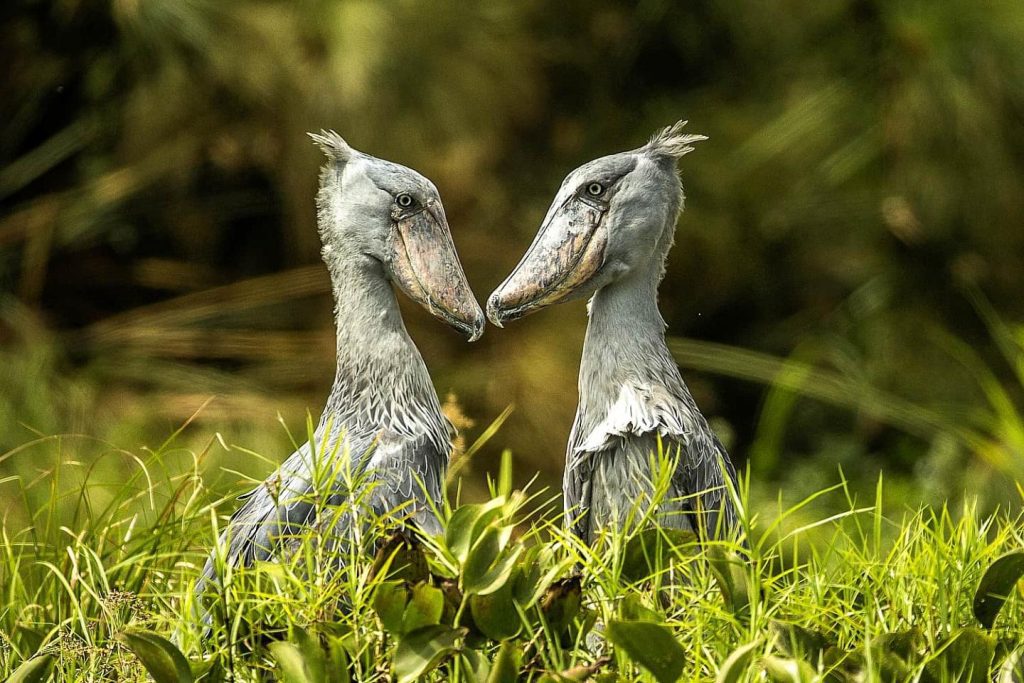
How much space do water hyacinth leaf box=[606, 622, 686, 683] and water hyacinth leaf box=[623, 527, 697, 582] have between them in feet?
0.71

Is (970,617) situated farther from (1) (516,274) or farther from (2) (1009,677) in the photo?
(1) (516,274)

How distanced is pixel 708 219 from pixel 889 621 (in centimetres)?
314

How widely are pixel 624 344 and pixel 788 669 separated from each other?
71 centimetres

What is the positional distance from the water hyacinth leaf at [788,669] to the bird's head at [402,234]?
0.78 meters

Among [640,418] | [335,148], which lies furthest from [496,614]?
[335,148]

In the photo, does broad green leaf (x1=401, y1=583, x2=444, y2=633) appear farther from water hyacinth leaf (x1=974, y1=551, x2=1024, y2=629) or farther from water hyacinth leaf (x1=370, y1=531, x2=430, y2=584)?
water hyacinth leaf (x1=974, y1=551, x2=1024, y2=629)

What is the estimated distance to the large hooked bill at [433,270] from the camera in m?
2.36

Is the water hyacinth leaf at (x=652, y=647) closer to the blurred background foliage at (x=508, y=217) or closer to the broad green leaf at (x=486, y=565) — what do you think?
the broad green leaf at (x=486, y=565)

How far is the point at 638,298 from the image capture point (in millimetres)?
2344

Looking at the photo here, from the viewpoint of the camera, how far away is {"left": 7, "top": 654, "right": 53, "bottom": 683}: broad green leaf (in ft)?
6.34

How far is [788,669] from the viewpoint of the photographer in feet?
5.66

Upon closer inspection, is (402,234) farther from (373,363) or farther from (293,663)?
(293,663)

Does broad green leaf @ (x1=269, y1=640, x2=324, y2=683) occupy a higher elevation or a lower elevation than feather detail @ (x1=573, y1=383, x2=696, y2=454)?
lower

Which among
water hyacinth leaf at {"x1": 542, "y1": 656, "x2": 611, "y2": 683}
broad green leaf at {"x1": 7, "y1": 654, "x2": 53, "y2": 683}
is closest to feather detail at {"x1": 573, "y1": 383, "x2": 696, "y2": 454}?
water hyacinth leaf at {"x1": 542, "y1": 656, "x2": 611, "y2": 683}
